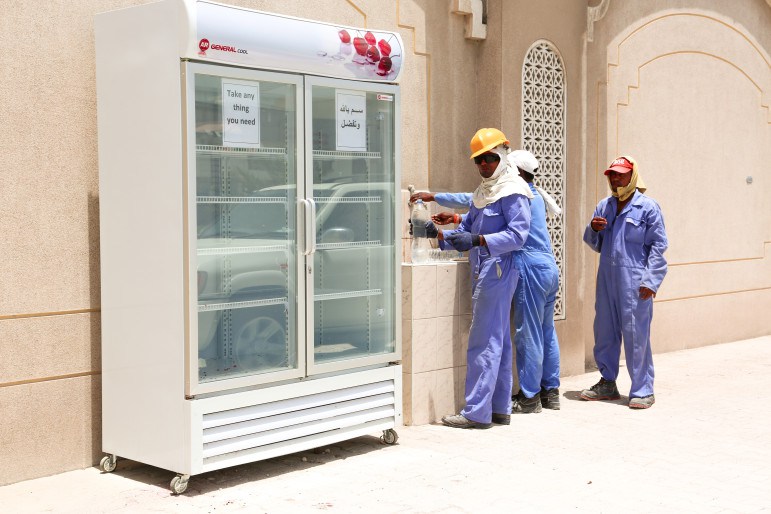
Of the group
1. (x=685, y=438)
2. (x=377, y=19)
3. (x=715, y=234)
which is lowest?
(x=685, y=438)

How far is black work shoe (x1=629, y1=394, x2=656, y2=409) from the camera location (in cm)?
774

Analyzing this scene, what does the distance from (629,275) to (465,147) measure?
1652 millimetres

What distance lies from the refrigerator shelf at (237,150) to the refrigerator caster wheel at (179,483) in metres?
1.72

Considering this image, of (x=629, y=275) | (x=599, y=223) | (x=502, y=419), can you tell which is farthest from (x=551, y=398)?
(x=599, y=223)

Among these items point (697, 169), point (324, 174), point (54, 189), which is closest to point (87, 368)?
point (54, 189)

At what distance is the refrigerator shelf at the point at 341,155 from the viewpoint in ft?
20.3

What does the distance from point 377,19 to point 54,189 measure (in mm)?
2961

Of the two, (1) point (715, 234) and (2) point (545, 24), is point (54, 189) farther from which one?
(1) point (715, 234)

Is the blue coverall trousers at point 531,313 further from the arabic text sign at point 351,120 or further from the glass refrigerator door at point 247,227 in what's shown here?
the glass refrigerator door at point 247,227

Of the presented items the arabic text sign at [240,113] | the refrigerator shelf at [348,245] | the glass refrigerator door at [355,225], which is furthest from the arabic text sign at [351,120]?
the arabic text sign at [240,113]

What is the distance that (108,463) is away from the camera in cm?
568

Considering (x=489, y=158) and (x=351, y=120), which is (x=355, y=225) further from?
(x=489, y=158)

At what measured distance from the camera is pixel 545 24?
862 cm

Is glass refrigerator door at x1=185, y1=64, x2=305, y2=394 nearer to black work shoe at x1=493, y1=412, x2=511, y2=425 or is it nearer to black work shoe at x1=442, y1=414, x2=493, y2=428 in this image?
black work shoe at x1=442, y1=414, x2=493, y2=428
